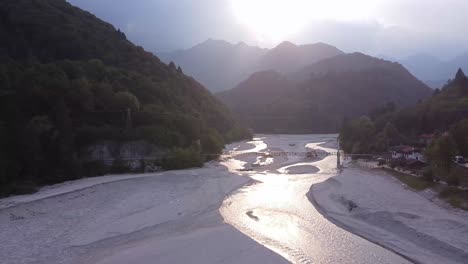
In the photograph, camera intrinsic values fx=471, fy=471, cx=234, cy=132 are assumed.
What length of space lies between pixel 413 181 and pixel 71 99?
1085 inches

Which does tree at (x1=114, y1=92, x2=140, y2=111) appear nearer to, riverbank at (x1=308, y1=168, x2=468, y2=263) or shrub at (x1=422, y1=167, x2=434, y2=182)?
riverbank at (x1=308, y1=168, x2=468, y2=263)

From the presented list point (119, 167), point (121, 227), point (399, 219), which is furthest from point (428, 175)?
point (119, 167)

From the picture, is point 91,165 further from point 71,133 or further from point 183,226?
point 183,226

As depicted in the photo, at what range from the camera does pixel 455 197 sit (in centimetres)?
2422

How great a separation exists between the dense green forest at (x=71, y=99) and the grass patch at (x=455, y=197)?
76.8ft

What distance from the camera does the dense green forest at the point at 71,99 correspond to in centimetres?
3141

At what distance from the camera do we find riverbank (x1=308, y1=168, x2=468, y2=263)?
651 inches

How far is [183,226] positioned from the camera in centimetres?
2067

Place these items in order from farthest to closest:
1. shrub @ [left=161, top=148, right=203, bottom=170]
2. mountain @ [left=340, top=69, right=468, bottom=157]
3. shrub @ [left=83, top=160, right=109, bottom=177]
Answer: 1. mountain @ [left=340, top=69, right=468, bottom=157]
2. shrub @ [left=161, top=148, right=203, bottom=170]
3. shrub @ [left=83, top=160, right=109, bottom=177]

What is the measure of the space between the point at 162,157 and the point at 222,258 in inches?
1092

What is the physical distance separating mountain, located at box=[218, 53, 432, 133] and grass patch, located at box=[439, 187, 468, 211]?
105 meters

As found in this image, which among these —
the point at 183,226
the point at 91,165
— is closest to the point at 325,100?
the point at 91,165

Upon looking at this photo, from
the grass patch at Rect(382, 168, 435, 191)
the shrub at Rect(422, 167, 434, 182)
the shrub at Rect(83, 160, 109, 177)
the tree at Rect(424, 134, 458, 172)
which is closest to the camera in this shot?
the grass patch at Rect(382, 168, 435, 191)

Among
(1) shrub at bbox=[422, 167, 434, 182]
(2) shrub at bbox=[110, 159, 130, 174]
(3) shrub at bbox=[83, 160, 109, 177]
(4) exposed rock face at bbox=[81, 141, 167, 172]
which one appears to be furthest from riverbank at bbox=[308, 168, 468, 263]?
(3) shrub at bbox=[83, 160, 109, 177]
